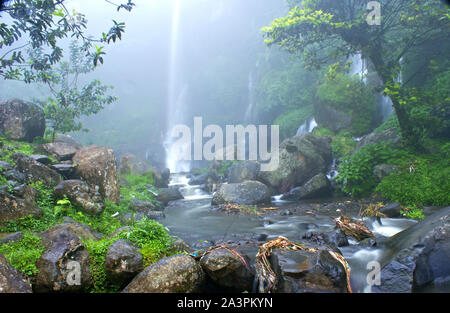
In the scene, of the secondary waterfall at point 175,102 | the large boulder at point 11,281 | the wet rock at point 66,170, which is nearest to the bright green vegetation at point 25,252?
the large boulder at point 11,281

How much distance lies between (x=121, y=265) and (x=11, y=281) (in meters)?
1.15

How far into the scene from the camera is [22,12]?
13.1ft

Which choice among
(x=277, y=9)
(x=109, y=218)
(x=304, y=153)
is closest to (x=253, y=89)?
(x=277, y=9)

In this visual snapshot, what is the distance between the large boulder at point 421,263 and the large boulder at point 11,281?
13.6 ft

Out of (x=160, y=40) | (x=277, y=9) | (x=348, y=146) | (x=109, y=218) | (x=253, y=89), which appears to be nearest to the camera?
(x=109, y=218)

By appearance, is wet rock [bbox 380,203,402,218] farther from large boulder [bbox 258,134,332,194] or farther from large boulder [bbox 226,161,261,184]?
large boulder [bbox 226,161,261,184]

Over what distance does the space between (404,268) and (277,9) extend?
112 feet

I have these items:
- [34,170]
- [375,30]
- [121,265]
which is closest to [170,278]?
[121,265]

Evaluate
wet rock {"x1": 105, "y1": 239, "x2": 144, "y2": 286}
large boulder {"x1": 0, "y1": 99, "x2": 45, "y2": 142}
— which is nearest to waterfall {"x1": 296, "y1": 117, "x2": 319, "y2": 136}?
large boulder {"x1": 0, "y1": 99, "x2": 45, "y2": 142}

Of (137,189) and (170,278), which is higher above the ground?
(137,189)

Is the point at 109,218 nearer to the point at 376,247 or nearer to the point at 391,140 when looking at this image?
the point at 376,247

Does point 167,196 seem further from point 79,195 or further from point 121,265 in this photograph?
point 121,265

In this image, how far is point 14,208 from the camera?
4844 mm
